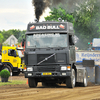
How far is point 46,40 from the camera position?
16.9m

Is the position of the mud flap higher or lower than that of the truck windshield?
lower

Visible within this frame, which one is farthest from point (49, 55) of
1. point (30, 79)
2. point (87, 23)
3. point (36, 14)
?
point (87, 23)

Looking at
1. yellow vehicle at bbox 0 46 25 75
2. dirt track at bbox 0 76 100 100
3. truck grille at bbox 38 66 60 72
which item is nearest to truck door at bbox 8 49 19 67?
yellow vehicle at bbox 0 46 25 75

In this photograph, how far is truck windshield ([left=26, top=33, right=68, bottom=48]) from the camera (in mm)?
16859

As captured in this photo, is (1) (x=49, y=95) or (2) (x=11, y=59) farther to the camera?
(2) (x=11, y=59)

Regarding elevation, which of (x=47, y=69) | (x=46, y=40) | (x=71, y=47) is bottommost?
(x=47, y=69)

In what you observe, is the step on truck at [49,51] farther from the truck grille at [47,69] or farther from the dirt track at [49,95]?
the dirt track at [49,95]

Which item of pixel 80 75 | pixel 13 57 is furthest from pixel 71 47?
pixel 13 57

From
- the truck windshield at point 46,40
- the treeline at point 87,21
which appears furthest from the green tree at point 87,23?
the truck windshield at point 46,40

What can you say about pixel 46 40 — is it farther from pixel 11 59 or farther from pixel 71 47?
pixel 11 59

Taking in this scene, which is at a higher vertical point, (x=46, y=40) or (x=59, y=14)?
(x=59, y=14)

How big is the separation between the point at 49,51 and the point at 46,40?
0.62 m

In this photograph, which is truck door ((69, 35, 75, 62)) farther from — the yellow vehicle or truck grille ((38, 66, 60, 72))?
the yellow vehicle

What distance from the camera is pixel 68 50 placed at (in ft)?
54.4
